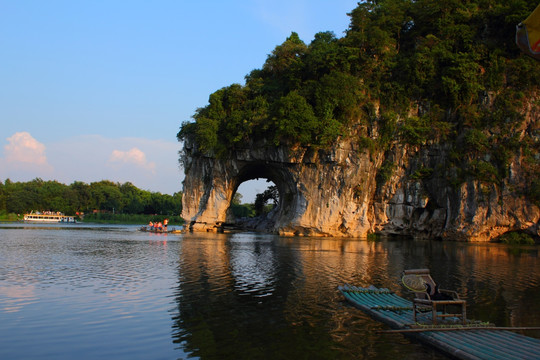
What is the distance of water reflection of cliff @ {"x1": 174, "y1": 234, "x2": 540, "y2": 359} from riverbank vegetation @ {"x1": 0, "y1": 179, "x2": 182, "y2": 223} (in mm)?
84122

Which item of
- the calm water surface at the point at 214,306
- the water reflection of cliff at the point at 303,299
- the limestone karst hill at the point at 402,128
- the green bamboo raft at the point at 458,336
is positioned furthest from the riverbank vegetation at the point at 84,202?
the green bamboo raft at the point at 458,336

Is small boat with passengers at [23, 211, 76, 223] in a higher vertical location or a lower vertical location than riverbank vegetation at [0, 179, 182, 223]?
lower

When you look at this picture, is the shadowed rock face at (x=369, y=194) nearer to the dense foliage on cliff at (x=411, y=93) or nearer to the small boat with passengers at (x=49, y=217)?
the dense foliage on cliff at (x=411, y=93)

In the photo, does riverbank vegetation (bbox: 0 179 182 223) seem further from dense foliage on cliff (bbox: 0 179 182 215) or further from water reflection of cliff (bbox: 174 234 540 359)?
water reflection of cliff (bbox: 174 234 540 359)

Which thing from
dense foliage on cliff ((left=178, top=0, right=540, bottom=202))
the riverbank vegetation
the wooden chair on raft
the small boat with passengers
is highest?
dense foliage on cliff ((left=178, top=0, right=540, bottom=202))

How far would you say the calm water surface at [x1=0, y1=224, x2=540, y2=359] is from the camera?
749cm

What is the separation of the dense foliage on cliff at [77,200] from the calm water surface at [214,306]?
3444 inches

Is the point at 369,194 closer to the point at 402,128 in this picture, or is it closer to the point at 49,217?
the point at 402,128

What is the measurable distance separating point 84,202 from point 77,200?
1.99 metres

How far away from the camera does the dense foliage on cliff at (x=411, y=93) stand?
1471 inches

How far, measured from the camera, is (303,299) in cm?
1162

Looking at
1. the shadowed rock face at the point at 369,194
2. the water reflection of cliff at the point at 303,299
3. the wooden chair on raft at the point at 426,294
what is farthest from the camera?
the shadowed rock face at the point at 369,194

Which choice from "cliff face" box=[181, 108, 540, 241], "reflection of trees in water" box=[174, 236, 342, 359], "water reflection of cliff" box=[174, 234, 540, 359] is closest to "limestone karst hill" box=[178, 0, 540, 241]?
"cliff face" box=[181, 108, 540, 241]

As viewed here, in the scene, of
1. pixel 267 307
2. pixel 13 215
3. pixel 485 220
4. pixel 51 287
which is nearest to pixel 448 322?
pixel 267 307
